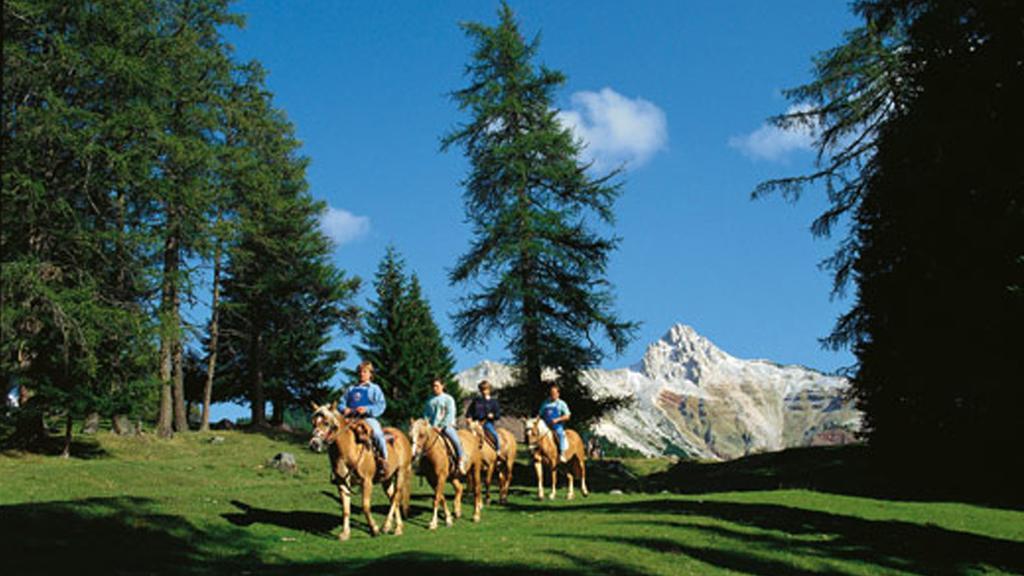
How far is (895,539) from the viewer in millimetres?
15203

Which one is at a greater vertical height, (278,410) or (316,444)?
(278,410)

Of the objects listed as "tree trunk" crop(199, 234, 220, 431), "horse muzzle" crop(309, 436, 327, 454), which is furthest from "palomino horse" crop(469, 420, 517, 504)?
"tree trunk" crop(199, 234, 220, 431)

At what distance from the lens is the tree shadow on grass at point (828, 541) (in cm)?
1298

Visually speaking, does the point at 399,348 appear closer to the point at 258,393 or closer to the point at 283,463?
the point at 258,393

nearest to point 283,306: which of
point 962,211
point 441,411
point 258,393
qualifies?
point 258,393

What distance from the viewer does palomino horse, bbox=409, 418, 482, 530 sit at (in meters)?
16.1

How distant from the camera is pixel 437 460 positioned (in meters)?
16.7

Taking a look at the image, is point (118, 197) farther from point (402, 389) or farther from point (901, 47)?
point (901, 47)

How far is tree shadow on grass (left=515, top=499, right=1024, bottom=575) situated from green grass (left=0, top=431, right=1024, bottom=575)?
4 centimetres

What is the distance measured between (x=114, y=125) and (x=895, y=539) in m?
28.9

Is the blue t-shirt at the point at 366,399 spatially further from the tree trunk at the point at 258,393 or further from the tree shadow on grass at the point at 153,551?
the tree trunk at the point at 258,393

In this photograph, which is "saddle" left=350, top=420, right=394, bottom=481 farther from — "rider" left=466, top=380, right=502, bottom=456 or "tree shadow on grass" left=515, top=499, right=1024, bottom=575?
"rider" left=466, top=380, right=502, bottom=456

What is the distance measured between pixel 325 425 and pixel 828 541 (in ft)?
31.7

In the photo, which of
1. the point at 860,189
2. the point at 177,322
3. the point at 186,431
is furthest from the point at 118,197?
the point at 860,189
